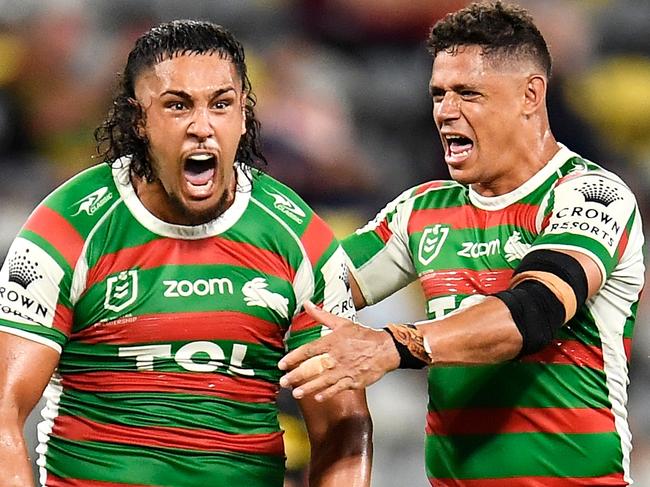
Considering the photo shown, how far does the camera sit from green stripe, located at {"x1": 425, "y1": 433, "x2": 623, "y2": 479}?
11.4ft

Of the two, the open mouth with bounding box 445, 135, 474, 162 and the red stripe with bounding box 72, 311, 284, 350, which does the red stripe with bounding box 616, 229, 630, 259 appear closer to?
the open mouth with bounding box 445, 135, 474, 162

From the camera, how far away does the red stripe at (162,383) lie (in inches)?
123

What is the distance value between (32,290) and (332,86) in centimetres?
362

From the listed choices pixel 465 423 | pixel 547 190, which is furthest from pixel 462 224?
pixel 465 423

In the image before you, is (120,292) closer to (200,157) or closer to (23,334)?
(23,334)

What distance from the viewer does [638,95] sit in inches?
257

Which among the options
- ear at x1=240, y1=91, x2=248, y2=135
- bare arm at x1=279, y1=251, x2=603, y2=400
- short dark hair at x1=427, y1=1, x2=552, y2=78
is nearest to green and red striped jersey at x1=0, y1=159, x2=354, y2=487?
ear at x1=240, y1=91, x2=248, y2=135

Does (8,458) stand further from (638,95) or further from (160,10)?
(638,95)

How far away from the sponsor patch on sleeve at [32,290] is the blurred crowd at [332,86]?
2.85 metres

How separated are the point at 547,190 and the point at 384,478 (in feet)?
7.16

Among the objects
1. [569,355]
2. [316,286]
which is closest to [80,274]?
[316,286]

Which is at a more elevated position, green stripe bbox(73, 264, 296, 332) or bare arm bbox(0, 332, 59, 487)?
green stripe bbox(73, 264, 296, 332)

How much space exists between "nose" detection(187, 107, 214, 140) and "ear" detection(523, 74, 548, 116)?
109 cm

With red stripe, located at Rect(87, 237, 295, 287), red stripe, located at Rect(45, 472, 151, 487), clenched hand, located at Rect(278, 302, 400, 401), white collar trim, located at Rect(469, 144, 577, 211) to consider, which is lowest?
red stripe, located at Rect(45, 472, 151, 487)
